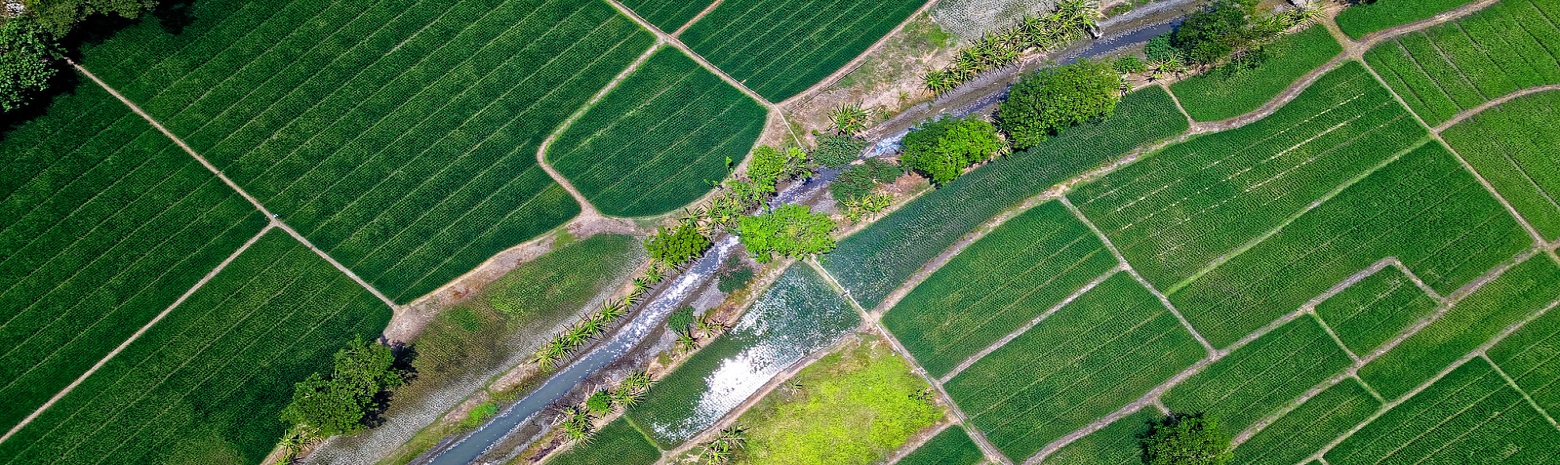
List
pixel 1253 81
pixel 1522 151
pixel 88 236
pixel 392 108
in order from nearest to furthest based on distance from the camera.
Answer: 1. pixel 88 236
2. pixel 392 108
3. pixel 1522 151
4. pixel 1253 81

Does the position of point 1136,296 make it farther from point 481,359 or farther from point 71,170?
point 71,170

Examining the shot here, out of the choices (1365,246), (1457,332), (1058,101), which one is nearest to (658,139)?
(1058,101)

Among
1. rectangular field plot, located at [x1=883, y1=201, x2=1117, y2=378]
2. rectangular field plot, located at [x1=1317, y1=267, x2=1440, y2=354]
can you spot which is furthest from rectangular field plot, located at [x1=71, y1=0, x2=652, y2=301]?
rectangular field plot, located at [x1=1317, y1=267, x2=1440, y2=354]

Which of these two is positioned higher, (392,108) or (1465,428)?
(392,108)

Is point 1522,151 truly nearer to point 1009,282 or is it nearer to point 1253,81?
point 1253,81

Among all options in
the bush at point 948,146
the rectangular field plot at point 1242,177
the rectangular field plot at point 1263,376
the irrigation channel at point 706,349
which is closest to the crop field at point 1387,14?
the rectangular field plot at point 1242,177

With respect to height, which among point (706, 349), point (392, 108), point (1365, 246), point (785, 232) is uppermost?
point (392, 108)

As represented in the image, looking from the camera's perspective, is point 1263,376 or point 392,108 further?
point 1263,376
